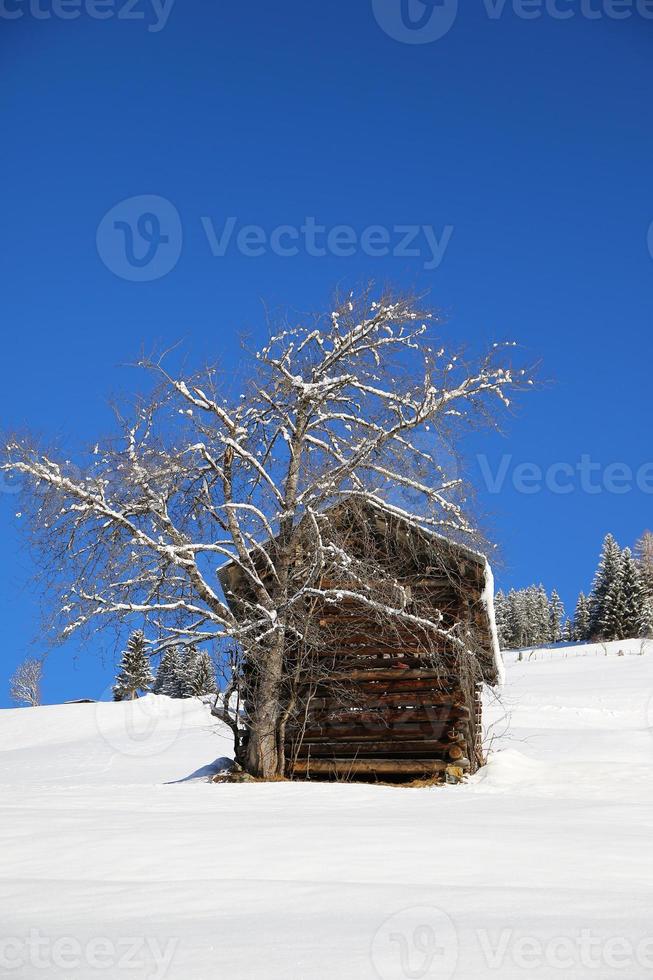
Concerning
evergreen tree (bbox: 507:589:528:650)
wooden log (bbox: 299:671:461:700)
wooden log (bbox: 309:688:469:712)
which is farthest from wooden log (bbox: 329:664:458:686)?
evergreen tree (bbox: 507:589:528:650)

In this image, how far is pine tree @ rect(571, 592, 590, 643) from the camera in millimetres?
69844

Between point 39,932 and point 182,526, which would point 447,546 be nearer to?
point 182,526

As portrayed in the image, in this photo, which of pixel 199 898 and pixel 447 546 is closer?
pixel 199 898

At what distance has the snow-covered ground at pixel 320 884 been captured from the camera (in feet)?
11.1

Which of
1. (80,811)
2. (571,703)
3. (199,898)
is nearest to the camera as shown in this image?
(199,898)

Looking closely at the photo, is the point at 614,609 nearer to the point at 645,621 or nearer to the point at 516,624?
the point at 645,621

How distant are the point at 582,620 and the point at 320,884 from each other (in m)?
75.8

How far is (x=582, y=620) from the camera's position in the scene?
7631 centimetres

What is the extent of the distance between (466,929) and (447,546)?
10887 millimetres

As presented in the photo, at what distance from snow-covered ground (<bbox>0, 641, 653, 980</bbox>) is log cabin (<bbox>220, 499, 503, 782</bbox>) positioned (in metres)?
3.21

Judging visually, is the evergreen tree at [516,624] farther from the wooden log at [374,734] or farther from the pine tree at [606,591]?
the wooden log at [374,734]

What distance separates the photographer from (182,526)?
47.0 feet

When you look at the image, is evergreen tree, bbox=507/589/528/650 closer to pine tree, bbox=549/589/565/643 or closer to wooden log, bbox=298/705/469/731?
pine tree, bbox=549/589/565/643

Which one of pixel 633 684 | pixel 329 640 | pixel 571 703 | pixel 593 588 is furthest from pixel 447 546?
pixel 593 588
